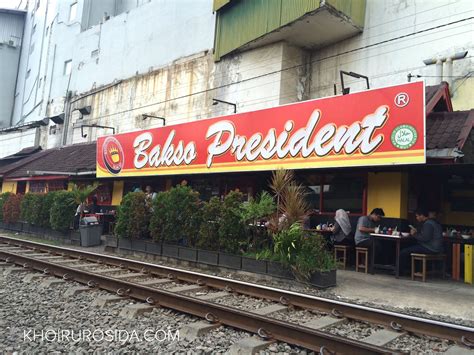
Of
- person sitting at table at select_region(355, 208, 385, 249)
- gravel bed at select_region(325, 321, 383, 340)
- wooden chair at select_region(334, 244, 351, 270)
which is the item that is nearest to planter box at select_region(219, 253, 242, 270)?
wooden chair at select_region(334, 244, 351, 270)

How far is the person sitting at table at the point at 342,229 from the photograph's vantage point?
424 inches

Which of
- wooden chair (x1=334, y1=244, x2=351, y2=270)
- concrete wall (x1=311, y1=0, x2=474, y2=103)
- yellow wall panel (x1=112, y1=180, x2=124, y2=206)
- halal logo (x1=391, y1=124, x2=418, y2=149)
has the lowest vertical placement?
wooden chair (x1=334, y1=244, x2=351, y2=270)

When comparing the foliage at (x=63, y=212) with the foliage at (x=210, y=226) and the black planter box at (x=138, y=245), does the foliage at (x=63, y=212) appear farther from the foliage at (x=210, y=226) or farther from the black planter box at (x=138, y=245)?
the foliage at (x=210, y=226)

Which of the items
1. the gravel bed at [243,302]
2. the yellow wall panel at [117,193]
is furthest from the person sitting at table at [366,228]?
the yellow wall panel at [117,193]

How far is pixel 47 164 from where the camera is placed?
966 inches

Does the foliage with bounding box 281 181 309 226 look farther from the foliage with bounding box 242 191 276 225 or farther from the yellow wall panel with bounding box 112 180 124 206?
the yellow wall panel with bounding box 112 180 124 206

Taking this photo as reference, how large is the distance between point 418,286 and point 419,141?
9.98 ft

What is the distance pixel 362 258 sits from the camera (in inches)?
422

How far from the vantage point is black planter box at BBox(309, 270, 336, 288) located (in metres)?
8.18

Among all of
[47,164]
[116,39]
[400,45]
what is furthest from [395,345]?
[116,39]

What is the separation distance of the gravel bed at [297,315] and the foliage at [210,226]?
14.4ft

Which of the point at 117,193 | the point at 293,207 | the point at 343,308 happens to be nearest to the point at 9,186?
the point at 117,193

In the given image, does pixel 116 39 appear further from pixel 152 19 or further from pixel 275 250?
pixel 275 250

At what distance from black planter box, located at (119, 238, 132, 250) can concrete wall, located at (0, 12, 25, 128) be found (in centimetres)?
3761
